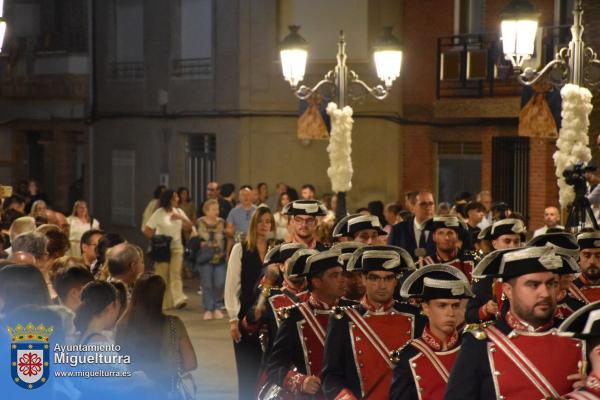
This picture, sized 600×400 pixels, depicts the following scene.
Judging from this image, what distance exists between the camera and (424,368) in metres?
6.73

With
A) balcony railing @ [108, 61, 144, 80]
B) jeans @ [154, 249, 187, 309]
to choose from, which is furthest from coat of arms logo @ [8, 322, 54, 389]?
balcony railing @ [108, 61, 144, 80]

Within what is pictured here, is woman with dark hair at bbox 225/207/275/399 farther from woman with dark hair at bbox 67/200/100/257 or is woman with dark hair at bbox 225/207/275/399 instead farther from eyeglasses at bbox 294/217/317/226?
woman with dark hair at bbox 67/200/100/257

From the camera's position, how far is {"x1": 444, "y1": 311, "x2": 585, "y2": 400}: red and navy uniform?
5871 mm

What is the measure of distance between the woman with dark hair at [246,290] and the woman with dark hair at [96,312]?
3.10m

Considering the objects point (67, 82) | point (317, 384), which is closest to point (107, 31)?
point (67, 82)

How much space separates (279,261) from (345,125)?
6368mm

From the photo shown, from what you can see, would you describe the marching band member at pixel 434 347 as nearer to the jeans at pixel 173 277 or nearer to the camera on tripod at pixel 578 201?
the camera on tripod at pixel 578 201

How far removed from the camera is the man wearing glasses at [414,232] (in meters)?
13.1

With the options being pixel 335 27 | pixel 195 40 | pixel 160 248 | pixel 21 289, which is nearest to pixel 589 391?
pixel 21 289

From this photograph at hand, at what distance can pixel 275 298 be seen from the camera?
30.0 ft

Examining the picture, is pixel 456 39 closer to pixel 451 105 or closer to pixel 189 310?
pixel 451 105

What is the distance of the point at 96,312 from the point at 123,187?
2185 centimetres

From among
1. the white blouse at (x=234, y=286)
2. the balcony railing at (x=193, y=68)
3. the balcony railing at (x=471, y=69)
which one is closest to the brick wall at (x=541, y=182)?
the balcony railing at (x=471, y=69)

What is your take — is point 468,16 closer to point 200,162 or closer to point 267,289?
point 200,162
